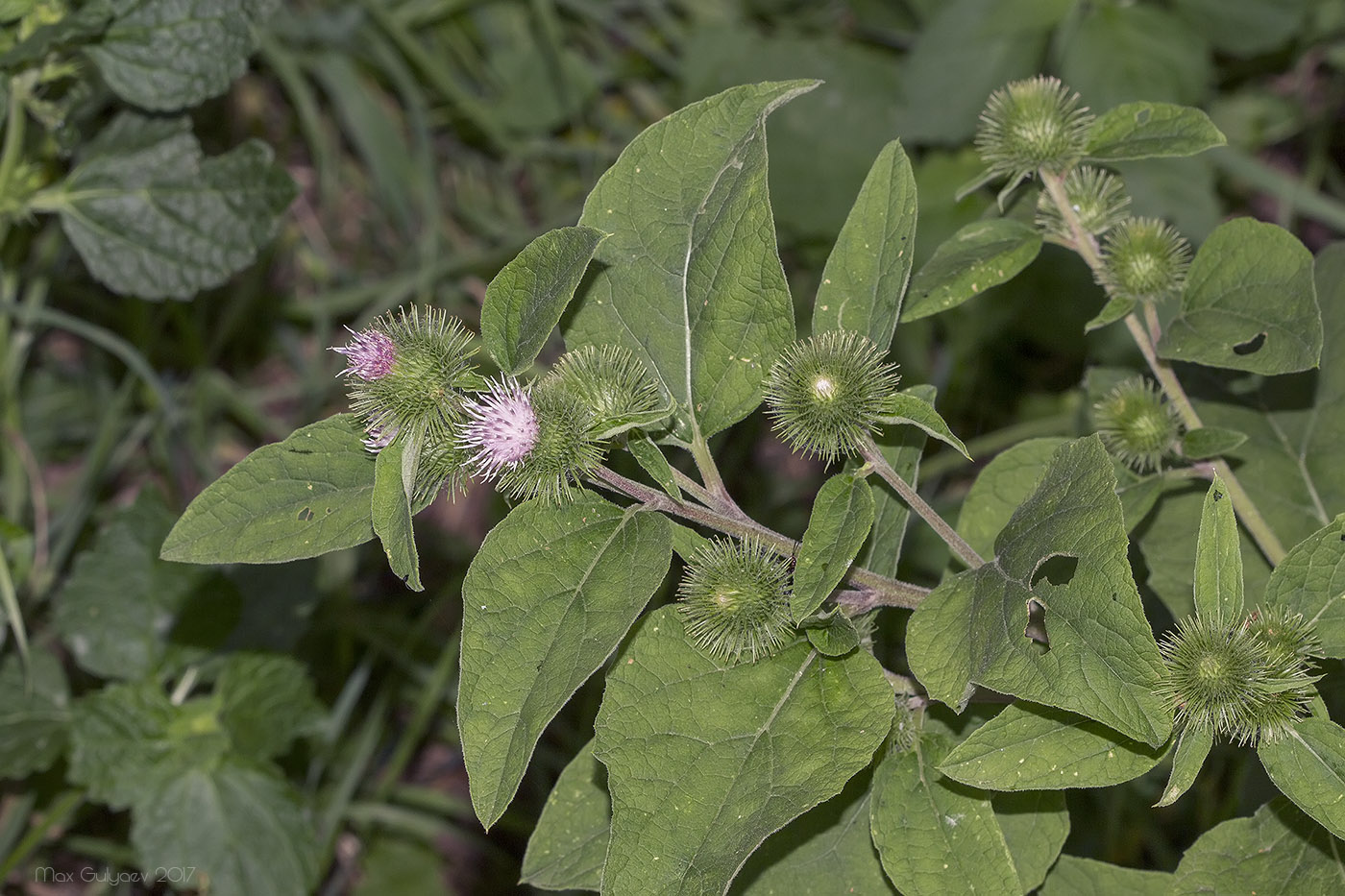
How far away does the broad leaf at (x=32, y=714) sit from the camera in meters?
3.12

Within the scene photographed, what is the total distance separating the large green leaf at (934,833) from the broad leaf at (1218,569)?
0.45 m

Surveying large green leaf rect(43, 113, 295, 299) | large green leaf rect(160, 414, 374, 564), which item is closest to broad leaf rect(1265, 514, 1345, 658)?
large green leaf rect(160, 414, 374, 564)

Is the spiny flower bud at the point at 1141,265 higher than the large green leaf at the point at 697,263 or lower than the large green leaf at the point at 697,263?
lower

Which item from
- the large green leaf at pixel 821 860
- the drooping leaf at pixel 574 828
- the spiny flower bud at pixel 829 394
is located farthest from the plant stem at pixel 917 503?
the drooping leaf at pixel 574 828

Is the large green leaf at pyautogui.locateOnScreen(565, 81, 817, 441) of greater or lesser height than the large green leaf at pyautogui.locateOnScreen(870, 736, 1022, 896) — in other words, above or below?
above

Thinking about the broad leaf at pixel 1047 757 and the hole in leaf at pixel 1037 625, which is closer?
the broad leaf at pixel 1047 757

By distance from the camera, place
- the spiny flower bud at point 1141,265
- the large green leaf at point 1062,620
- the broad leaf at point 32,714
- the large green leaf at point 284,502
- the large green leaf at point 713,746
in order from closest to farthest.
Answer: the large green leaf at point 1062,620 < the large green leaf at point 713,746 < the large green leaf at point 284,502 < the spiny flower bud at point 1141,265 < the broad leaf at point 32,714

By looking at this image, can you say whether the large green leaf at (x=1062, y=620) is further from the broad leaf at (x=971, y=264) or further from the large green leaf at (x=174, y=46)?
the large green leaf at (x=174, y=46)

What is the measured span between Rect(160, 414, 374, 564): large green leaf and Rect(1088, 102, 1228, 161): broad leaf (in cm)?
141

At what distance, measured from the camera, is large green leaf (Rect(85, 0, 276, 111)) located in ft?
9.82

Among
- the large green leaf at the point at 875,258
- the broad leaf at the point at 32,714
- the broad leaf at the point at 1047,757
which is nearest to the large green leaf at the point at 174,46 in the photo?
the broad leaf at the point at 32,714

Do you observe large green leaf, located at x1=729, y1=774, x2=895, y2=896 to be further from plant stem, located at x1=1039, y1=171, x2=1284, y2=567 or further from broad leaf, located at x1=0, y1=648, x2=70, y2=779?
broad leaf, located at x1=0, y1=648, x2=70, y2=779

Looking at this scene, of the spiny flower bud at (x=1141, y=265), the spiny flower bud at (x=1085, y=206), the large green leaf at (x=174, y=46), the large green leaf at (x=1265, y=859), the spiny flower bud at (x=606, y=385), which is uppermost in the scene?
the large green leaf at (x=174, y=46)

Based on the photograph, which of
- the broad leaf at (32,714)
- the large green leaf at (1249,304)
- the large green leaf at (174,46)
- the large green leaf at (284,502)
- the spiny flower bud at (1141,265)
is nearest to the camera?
the large green leaf at (284,502)
